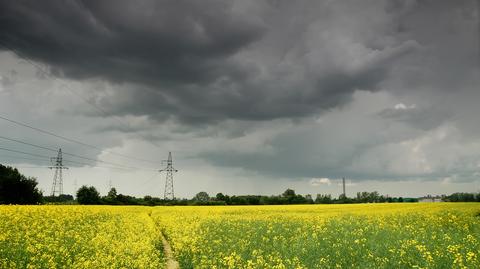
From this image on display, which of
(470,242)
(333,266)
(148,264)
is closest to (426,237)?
(470,242)

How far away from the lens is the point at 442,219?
97.2ft

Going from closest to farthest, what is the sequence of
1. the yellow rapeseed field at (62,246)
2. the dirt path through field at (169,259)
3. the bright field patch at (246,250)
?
the bright field patch at (246,250), the yellow rapeseed field at (62,246), the dirt path through field at (169,259)

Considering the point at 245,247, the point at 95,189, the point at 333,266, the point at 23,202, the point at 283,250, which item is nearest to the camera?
the point at 333,266

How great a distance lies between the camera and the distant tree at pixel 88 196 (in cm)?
9050

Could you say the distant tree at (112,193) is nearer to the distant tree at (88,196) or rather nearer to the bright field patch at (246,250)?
the distant tree at (88,196)

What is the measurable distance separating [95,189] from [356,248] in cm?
8663

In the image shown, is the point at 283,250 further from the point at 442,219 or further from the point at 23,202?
the point at 23,202

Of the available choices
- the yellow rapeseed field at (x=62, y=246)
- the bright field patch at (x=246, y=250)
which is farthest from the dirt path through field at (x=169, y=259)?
the yellow rapeseed field at (x=62, y=246)

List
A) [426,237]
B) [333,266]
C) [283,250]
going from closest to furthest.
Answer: [333,266] → [283,250] → [426,237]

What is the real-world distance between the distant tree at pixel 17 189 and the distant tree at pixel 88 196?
44.3ft

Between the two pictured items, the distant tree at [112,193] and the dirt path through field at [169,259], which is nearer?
the dirt path through field at [169,259]

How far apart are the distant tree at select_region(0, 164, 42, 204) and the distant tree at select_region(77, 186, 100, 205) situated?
44.3ft

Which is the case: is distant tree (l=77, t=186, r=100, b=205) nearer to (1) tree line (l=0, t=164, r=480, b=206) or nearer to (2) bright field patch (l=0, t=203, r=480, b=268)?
(1) tree line (l=0, t=164, r=480, b=206)

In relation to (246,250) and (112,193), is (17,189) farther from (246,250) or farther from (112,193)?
(246,250)
